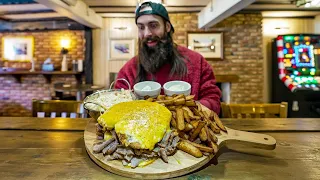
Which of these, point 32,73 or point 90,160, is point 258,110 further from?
point 32,73

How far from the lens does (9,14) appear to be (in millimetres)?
4852

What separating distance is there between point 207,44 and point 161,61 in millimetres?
3262

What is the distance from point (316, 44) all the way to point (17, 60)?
240 inches

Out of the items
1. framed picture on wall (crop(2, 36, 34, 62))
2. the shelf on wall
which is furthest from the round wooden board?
framed picture on wall (crop(2, 36, 34, 62))

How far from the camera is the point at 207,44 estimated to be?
15.7 feet

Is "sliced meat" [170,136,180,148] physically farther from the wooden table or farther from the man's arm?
the man's arm

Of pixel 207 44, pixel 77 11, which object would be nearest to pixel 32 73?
pixel 77 11

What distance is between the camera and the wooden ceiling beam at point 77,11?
9.96 feet

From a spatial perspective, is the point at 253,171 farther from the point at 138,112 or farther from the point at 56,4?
the point at 56,4

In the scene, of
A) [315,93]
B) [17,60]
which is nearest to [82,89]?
[17,60]

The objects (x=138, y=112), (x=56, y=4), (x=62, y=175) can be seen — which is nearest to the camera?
(x=62, y=175)

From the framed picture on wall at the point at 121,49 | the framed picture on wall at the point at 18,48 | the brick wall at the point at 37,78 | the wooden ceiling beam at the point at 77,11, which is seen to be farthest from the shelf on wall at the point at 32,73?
the wooden ceiling beam at the point at 77,11

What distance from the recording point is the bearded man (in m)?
1.62

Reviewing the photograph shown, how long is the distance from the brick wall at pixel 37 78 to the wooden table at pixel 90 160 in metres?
4.29
